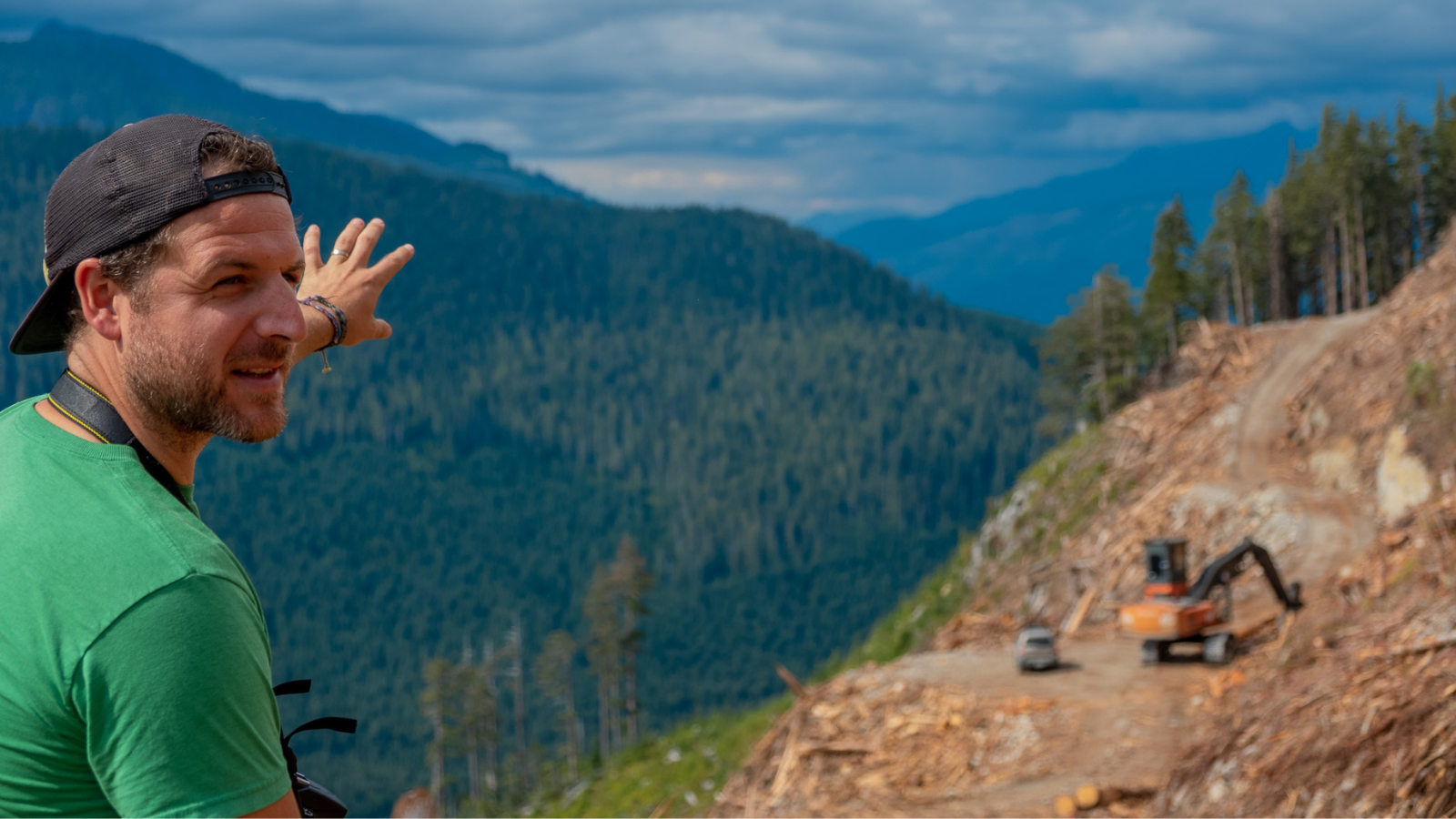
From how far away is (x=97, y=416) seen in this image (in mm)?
2230

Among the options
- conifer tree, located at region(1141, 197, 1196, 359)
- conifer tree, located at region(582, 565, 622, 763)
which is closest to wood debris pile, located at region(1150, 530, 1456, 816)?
conifer tree, located at region(1141, 197, 1196, 359)

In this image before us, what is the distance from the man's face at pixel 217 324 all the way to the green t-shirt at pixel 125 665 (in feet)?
1.08

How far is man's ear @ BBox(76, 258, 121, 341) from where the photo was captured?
228 cm

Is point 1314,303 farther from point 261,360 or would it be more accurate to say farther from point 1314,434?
point 261,360

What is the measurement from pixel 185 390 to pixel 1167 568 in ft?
57.8

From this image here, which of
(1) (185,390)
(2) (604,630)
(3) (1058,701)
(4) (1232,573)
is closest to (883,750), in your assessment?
(3) (1058,701)

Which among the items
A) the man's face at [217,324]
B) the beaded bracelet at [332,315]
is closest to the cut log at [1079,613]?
the beaded bracelet at [332,315]

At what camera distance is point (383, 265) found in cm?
388

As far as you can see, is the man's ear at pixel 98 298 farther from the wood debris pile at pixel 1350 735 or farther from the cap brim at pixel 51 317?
the wood debris pile at pixel 1350 735

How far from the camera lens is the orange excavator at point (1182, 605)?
16.8 m

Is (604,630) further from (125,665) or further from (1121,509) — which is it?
(125,665)

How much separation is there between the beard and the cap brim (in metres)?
0.18

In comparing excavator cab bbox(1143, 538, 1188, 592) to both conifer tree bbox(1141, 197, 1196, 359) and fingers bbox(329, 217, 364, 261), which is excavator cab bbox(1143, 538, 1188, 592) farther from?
conifer tree bbox(1141, 197, 1196, 359)

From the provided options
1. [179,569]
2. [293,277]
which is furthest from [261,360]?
[179,569]
